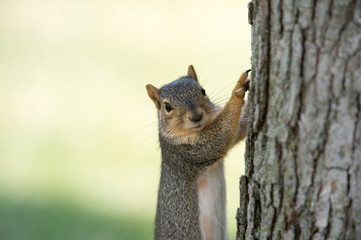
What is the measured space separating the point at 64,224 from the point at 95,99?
1889 mm

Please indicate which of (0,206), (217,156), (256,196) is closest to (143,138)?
(0,206)

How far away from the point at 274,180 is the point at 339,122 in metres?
0.32

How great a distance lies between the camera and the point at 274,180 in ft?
6.39

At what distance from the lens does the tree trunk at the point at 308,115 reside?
1734 millimetres

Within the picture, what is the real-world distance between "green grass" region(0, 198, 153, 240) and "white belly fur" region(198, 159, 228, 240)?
4.86ft

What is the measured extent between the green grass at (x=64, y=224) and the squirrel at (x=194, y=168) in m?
1.48

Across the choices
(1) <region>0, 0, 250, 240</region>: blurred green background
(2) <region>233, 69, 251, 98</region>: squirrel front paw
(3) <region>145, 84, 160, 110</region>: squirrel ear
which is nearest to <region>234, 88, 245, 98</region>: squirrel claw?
(2) <region>233, 69, 251, 98</region>: squirrel front paw

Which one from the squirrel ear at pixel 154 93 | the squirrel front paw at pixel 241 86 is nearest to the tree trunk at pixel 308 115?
the squirrel front paw at pixel 241 86

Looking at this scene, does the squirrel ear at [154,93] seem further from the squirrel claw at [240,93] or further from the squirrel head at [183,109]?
the squirrel claw at [240,93]

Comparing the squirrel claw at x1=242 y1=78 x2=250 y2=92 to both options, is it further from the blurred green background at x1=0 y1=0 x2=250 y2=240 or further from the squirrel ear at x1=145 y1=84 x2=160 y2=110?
the blurred green background at x1=0 y1=0 x2=250 y2=240

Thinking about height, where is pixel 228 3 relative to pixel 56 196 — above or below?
above

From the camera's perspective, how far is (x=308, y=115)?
1809mm

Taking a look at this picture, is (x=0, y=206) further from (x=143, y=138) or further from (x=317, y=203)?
(x=317, y=203)

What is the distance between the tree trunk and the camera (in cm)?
173
